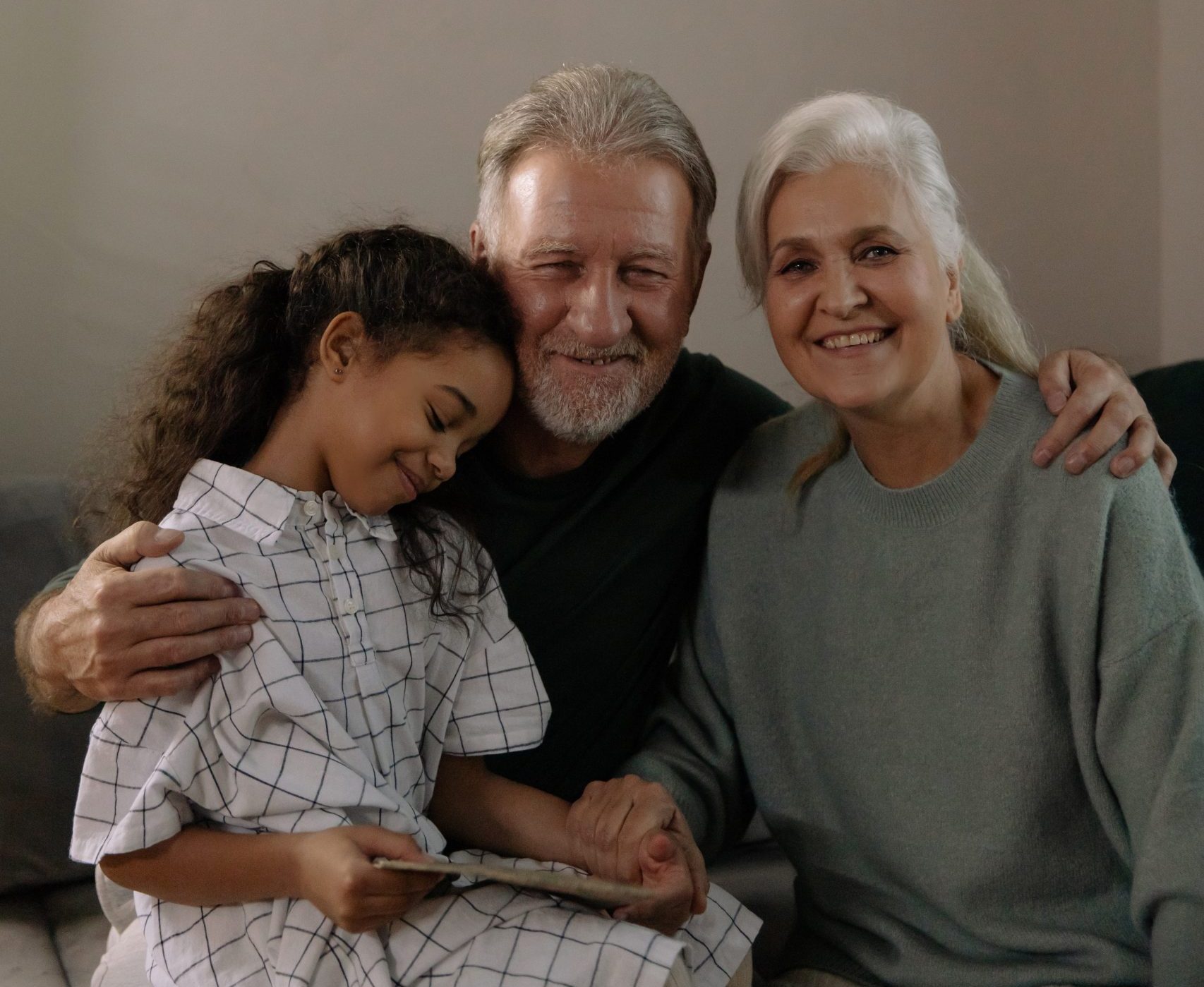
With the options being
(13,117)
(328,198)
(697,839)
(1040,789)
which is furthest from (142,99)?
(1040,789)

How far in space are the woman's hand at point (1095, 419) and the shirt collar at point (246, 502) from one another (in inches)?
31.7

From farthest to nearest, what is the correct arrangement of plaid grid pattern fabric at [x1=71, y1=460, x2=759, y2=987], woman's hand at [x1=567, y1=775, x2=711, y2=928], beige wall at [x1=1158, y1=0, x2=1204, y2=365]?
beige wall at [x1=1158, y1=0, x2=1204, y2=365] < woman's hand at [x1=567, y1=775, x2=711, y2=928] < plaid grid pattern fabric at [x1=71, y1=460, x2=759, y2=987]

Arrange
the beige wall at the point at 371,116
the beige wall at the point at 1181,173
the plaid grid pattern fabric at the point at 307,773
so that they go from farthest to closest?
the beige wall at the point at 1181,173 → the beige wall at the point at 371,116 → the plaid grid pattern fabric at the point at 307,773

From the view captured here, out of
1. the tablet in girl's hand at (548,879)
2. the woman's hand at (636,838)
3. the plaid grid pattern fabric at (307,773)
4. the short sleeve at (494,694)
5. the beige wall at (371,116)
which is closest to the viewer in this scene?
the tablet in girl's hand at (548,879)

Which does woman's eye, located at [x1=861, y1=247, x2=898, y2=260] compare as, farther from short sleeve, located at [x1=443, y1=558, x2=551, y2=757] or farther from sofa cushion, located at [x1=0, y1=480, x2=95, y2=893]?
sofa cushion, located at [x1=0, y1=480, x2=95, y2=893]

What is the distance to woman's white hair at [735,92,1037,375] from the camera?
1406 millimetres

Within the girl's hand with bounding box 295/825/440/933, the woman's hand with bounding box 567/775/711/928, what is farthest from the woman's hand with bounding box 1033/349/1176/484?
the girl's hand with bounding box 295/825/440/933

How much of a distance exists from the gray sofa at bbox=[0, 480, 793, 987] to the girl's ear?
2.33 feet

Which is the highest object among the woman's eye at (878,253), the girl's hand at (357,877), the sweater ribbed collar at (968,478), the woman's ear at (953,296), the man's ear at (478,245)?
the man's ear at (478,245)

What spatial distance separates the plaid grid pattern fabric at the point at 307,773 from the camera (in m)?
1.14

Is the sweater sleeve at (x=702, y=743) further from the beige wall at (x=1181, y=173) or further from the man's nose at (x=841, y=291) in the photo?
the beige wall at (x=1181, y=173)

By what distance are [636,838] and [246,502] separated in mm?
537

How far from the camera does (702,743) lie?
5.44ft

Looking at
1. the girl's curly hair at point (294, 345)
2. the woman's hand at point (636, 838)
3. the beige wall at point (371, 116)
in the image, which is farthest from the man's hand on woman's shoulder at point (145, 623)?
the beige wall at point (371, 116)
